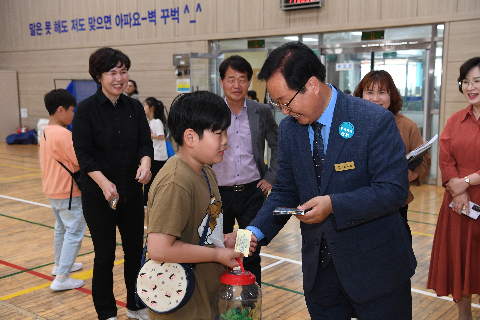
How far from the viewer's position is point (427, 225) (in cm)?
616

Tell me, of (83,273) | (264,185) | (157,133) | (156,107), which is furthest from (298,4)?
(83,273)

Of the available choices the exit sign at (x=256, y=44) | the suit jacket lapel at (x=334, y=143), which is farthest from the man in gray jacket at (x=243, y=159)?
the exit sign at (x=256, y=44)

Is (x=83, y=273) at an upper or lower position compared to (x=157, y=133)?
lower

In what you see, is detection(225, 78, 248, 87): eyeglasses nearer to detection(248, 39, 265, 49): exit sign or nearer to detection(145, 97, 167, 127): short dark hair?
detection(145, 97, 167, 127): short dark hair

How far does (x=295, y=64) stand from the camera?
1.84m

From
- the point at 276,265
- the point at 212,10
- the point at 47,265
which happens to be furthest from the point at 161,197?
the point at 212,10

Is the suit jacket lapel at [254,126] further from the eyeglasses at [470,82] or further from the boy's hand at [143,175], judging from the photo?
the eyeglasses at [470,82]

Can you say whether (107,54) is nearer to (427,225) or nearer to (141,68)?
(427,225)

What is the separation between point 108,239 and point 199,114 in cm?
163

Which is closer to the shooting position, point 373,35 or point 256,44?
point 373,35

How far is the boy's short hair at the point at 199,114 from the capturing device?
1959 mm

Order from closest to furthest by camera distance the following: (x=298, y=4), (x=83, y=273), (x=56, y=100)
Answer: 1. (x=56, y=100)
2. (x=83, y=273)
3. (x=298, y=4)

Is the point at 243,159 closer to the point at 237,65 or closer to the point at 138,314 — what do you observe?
the point at 237,65

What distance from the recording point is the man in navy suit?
5.95 feet
